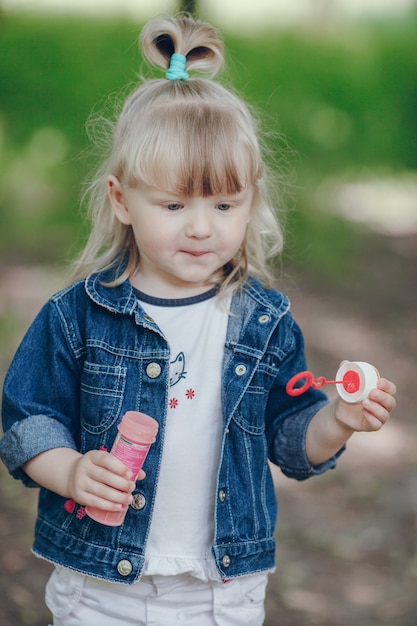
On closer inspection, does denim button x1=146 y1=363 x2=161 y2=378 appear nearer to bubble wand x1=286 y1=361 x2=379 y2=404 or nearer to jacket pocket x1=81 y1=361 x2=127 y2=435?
jacket pocket x1=81 y1=361 x2=127 y2=435

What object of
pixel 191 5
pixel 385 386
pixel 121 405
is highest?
pixel 191 5

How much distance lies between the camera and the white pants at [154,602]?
211 cm

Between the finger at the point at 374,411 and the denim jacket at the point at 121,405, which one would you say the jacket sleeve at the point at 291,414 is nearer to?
the denim jacket at the point at 121,405

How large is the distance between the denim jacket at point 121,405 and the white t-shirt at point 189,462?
0.03 metres

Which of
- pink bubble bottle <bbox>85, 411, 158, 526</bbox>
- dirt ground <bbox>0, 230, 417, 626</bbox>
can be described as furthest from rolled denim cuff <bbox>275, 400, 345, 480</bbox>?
dirt ground <bbox>0, 230, 417, 626</bbox>

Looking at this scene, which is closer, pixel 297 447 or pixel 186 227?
pixel 186 227

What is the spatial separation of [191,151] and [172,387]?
522 millimetres

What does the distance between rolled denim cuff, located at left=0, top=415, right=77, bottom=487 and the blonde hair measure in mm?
356

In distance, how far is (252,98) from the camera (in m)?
6.32

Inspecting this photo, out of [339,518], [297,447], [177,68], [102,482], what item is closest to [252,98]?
[339,518]

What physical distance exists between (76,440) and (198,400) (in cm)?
31

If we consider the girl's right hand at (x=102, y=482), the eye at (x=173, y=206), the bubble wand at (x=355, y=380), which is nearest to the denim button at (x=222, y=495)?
the girl's right hand at (x=102, y=482)

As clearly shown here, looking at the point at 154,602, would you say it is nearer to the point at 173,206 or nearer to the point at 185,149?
the point at 173,206

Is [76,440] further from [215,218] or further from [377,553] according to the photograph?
[377,553]
